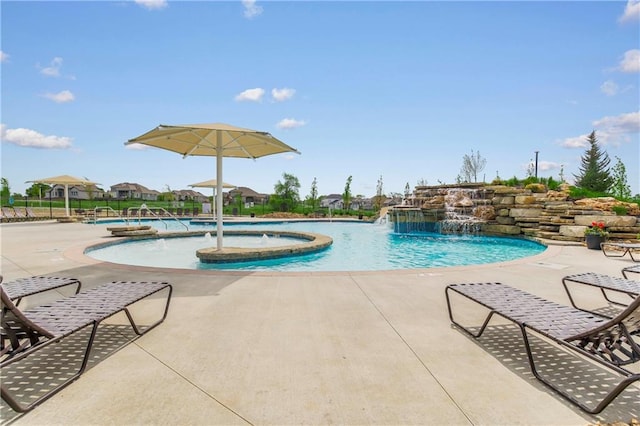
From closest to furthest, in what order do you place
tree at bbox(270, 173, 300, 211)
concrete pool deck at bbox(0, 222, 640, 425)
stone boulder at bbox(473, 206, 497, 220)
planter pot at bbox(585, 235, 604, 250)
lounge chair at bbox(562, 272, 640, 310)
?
concrete pool deck at bbox(0, 222, 640, 425), lounge chair at bbox(562, 272, 640, 310), planter pot at bbox(585, 235, 604, 250), stone boulder at bbox(473, 206, 497, 220), tree at bbox(270, 173, 300, 211)

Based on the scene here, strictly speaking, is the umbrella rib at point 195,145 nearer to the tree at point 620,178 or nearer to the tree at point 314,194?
the tree at point 620,178

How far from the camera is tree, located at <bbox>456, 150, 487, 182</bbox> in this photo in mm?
35938

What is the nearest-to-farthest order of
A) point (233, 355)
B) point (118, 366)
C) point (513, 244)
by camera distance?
point (118, 366) → point (233, 355) → point (513, 244)

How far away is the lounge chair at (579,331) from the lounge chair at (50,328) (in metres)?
3.24

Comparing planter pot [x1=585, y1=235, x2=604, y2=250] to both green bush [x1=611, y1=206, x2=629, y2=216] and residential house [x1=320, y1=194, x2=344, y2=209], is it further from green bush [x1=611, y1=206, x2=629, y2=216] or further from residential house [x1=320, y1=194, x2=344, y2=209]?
residential house [x1=320, y1=194, x2=344, y2=209]

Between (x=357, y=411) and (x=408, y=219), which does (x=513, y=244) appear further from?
(x=357, y=411)

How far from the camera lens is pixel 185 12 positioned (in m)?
10.7

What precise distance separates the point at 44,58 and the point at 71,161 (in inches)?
964

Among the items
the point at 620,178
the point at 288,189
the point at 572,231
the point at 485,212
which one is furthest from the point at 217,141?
the point at 288,189

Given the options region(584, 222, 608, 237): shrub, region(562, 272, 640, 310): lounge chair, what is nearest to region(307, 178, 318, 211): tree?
region(584, 222, 608, 237): shrub

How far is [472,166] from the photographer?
3641 centimetres

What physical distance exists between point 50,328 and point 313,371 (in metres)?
1.95

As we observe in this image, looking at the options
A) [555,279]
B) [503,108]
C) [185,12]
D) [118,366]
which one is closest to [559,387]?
[118,366]

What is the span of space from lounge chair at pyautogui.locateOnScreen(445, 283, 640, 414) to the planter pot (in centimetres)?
802
